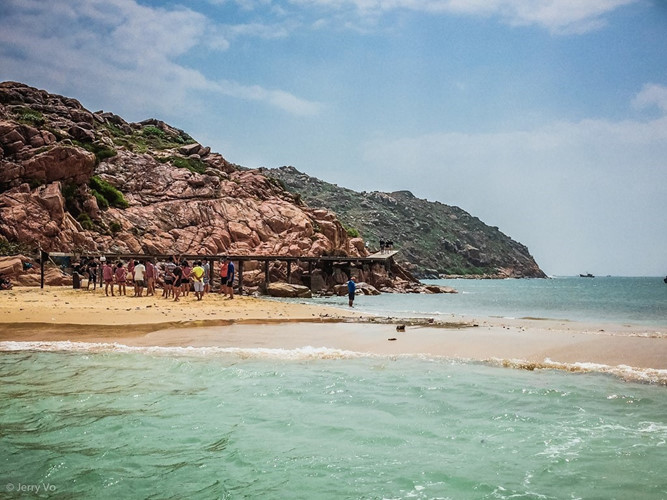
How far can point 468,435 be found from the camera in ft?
21.7

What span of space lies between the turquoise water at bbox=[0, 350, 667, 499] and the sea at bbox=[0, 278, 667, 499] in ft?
0.08

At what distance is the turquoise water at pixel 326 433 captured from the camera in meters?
5.11

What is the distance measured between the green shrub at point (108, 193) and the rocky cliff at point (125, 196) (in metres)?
0.12

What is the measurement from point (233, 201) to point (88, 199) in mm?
16806

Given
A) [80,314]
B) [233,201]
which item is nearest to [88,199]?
[233,201]

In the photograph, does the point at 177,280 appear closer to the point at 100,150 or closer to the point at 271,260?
the point at 271,260

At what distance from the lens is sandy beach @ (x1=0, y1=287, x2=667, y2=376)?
12.7 m

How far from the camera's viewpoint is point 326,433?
671cm

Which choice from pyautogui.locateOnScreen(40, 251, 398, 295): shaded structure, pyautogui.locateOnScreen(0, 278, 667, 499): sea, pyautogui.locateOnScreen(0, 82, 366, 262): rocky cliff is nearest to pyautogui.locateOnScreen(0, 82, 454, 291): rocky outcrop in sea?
pyautogui.locateOnScreen(0, 82, 366, 262): rocky cliff

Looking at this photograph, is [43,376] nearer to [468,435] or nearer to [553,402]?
[468,435]

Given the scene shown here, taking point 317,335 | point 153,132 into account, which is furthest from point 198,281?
point 153,132

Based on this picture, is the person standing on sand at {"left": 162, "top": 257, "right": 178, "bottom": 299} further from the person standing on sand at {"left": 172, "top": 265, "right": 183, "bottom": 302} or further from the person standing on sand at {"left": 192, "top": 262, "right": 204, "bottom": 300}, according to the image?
the person standing on sand at {"left": 192, "top": 262, "right": 204, "bottom": 300}

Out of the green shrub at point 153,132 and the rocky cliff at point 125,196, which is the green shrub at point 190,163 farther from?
the green shrub at point 153,132

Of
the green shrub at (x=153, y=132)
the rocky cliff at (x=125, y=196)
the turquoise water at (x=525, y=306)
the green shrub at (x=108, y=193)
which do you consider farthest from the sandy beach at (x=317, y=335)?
the green shrub at (x=153, y=132)
